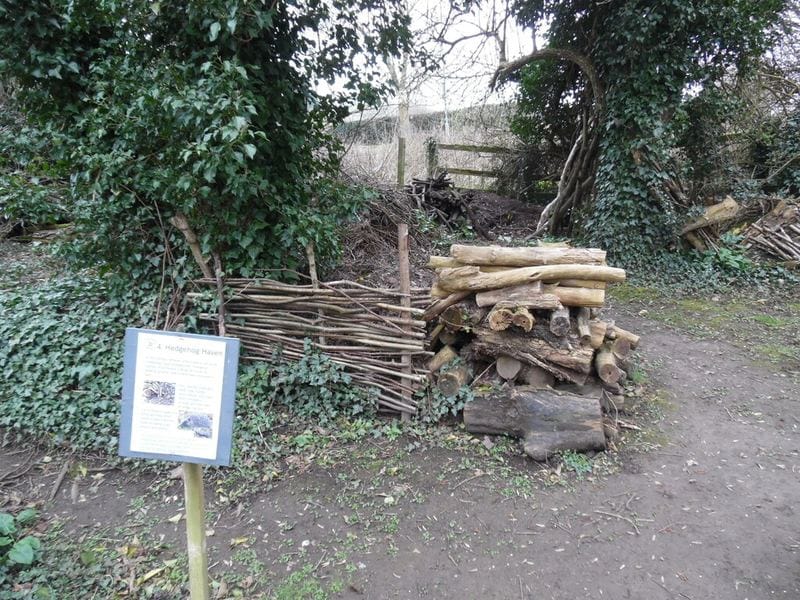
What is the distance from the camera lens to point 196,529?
2.03 m

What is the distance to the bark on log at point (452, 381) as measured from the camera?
3.88 metres

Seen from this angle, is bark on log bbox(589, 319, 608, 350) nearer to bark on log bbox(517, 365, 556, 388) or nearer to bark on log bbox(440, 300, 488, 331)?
bark on log bbox(517, 365, 556, 388)

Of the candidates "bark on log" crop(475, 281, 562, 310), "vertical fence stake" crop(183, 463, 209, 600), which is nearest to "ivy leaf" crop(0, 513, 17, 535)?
"vertical fence stake" crop(183, 463, 209, 600)

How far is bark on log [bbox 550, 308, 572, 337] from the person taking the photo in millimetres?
3615

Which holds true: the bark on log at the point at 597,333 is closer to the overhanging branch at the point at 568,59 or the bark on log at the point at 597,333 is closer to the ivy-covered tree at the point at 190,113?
the ivy-covered tree at the point at 190,113

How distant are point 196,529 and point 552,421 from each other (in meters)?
2.56

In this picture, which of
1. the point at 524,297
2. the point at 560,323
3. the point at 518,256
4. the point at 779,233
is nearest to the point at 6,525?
the point at 524,297

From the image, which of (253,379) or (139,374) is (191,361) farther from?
(253,379)

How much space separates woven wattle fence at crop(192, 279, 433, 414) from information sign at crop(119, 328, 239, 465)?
6.87ft

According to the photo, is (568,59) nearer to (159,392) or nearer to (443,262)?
(443,262)

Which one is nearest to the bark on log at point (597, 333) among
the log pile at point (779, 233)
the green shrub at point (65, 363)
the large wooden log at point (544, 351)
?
the large wooden log at point (544, 351)

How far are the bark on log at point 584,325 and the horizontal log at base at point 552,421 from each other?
47 cm

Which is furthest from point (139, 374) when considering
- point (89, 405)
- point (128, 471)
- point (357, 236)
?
point (357, 236)

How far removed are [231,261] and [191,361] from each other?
235cm
